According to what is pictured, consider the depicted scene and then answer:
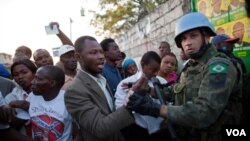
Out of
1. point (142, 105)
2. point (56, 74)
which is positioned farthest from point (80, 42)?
point (142, 105)

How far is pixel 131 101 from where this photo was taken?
1.91 meters

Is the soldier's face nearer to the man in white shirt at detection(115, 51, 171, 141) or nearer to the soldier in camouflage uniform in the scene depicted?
Answer: the soldier in camouflage uniform

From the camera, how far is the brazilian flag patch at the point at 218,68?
193 cm

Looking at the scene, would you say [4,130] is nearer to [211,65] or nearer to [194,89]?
[194,89]

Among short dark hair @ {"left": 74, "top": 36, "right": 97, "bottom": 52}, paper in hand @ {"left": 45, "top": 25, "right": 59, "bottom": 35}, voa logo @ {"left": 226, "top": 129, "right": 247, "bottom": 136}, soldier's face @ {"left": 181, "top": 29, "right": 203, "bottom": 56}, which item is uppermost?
paper in hand @ {"left": 45, "top": 25, "right": 59, "bottom": 35}

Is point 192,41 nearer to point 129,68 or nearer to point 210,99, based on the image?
point 210,99

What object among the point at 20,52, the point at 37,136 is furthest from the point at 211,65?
the point at 20,52

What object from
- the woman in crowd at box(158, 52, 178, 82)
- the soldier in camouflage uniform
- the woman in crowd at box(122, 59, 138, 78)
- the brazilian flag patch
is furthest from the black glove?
the woman in crowd at box(122, 59, 138, 78)

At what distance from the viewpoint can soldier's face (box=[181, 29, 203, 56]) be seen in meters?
2.20

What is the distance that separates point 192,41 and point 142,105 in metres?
0.69

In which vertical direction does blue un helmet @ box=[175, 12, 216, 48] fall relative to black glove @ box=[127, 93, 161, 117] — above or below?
above

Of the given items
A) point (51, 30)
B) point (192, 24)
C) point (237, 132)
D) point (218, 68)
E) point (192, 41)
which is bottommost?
point (237, 132)

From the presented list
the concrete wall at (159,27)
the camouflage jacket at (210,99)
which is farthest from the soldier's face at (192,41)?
the concrete wall at (159,27)

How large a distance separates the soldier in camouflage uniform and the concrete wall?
153 inches
